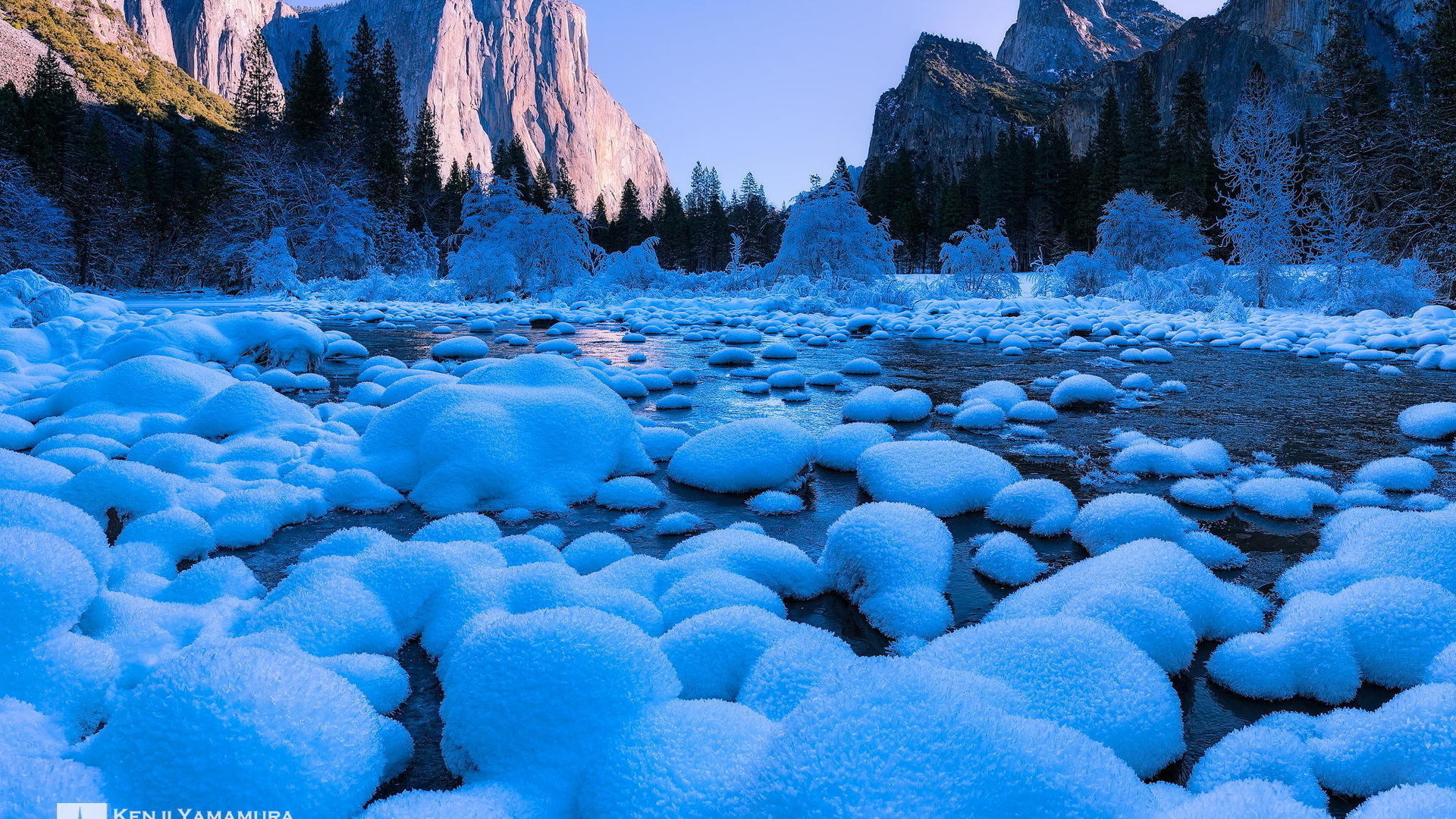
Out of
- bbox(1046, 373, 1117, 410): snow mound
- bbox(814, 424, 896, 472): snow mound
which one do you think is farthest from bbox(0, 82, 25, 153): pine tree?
bbox(1046, 373, 1117, 410): snow mound

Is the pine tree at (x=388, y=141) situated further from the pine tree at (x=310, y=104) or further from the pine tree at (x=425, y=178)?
the pine tree at (x=425, y=178)

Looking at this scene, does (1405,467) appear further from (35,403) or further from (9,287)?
(9,287)

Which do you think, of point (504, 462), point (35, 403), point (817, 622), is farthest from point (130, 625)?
point (35, 403)

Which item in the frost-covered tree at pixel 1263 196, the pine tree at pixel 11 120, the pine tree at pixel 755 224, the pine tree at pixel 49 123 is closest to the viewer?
the frost-covered tree at pixel 1263 196

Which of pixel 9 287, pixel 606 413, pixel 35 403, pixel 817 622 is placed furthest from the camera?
pixel 9 287

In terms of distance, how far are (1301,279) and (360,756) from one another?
73.1 feet

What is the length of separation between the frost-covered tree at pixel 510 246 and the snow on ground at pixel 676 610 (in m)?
16.3

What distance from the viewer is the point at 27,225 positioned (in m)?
22.6

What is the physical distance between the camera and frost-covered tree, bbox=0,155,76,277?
2142 cm

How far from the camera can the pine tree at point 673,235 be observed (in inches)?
2045

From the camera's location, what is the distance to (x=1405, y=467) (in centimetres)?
387

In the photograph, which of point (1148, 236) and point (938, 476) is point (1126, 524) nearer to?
point (938, 476)

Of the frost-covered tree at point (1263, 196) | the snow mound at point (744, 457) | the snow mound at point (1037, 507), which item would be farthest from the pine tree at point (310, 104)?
the snow mound at point (1037, 507)

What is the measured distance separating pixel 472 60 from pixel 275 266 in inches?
4649
